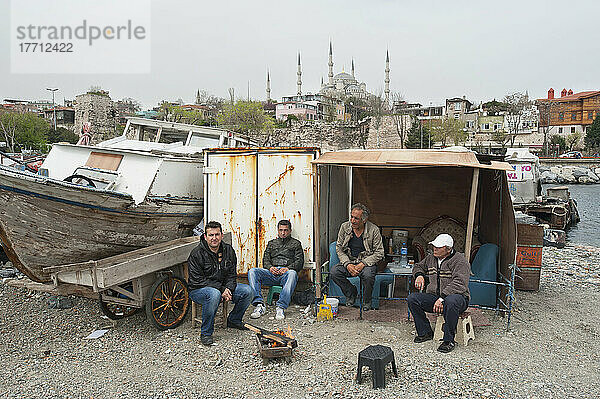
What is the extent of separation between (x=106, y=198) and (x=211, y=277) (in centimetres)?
185

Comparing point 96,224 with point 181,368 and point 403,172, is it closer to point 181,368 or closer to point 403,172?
point 181,368

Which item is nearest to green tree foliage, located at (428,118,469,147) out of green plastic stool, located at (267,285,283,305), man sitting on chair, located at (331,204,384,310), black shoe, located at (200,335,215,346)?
man sitting on chair, located at (331,204,384,310)

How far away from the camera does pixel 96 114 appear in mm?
35594

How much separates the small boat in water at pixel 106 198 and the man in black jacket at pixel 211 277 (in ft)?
5.14

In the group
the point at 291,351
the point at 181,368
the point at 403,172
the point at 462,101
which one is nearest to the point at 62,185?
the point at 181,368

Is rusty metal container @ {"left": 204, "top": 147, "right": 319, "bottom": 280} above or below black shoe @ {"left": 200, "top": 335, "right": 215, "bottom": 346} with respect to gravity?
above

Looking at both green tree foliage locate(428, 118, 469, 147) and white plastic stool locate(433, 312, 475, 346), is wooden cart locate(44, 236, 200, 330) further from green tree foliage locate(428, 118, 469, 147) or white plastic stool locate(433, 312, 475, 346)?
green tree foliage locate(428, 118, 469, 147)

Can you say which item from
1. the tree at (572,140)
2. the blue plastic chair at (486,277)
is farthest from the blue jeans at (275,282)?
the tree at (572,140)

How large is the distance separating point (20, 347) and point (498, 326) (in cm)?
580

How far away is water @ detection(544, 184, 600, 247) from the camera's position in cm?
1688

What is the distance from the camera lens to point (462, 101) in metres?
77.9

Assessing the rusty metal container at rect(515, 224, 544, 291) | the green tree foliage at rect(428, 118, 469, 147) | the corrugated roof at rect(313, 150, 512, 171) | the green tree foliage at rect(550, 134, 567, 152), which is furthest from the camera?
the green tree foliage at rect(550, 134, 567, 152)

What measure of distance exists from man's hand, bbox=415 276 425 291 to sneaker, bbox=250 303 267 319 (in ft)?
7.06

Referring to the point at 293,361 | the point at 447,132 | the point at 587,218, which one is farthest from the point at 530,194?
the point at 447,132
